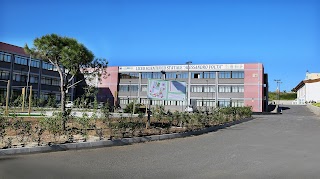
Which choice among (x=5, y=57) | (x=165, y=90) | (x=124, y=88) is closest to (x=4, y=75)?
(x=5, y=57)

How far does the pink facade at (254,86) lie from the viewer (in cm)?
6650

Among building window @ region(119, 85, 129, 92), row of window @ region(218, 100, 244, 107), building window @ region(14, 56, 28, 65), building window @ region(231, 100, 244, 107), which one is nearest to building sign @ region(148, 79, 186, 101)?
building window @ region(14, 56, 28, 65)

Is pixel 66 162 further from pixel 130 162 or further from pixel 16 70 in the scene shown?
pixel 16 70

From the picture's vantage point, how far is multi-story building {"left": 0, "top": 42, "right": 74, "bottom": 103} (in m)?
55.2

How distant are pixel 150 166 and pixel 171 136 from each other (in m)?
6.41

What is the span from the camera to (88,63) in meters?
17.2

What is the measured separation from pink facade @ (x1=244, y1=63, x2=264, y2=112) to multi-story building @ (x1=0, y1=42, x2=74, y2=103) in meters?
43.0

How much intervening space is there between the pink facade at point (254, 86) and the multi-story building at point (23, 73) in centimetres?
4298

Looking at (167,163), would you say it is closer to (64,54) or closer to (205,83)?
(64,54)

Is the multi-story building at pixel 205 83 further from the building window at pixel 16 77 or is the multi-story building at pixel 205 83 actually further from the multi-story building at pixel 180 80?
the building window at pixel 16 77

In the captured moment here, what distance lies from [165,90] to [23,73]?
49711mm

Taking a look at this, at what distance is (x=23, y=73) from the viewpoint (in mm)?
60000

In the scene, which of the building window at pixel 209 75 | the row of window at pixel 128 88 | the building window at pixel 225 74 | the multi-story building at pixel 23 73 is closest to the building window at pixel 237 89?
the building window at pixel 225 74

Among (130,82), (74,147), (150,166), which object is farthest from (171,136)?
(130,82)
